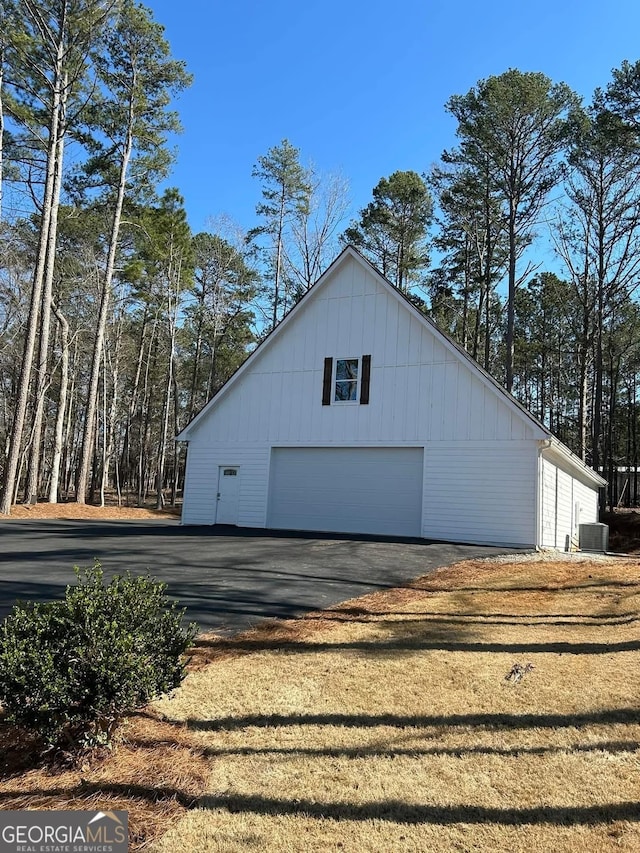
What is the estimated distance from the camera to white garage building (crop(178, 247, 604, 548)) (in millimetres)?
13984

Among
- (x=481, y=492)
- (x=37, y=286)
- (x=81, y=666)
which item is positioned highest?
(x=37, y=286)

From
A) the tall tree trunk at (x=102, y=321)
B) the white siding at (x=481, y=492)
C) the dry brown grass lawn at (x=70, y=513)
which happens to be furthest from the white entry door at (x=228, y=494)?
the tall tree trunk at (x=102, y=321)

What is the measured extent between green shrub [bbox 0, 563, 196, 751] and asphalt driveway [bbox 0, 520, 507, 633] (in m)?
2.43

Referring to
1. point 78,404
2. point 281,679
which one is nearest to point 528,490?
point 281,679

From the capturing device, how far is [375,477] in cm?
1558

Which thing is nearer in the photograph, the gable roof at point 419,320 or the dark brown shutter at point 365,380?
the gable roof at point 419,320

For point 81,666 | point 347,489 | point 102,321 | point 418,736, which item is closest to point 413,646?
point 418,736

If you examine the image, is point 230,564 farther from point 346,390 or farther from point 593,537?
point 593,537

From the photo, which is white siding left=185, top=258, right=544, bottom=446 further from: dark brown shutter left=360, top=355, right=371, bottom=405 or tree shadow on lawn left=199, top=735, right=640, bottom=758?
tree shadow on lawn left=199, top=735, right=640, bottom=758

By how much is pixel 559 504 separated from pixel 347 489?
19.8 ft

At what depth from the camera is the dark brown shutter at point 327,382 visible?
16.4 metres

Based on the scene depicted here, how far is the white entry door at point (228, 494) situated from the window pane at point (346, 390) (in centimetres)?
385

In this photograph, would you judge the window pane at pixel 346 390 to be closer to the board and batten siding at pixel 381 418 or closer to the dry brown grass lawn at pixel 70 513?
the board and batten siding at pixel 381 418

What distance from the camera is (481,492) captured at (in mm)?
14070
